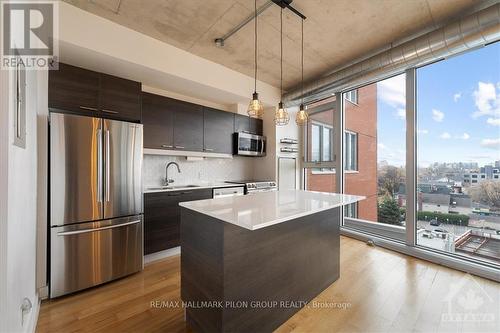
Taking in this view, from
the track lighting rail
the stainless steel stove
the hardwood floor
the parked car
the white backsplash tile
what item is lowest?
the hardwood floor

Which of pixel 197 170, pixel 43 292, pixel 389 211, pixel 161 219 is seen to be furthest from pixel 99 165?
pixel 389 211

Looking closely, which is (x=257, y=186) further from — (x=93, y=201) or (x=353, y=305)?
(x=93, y=201)

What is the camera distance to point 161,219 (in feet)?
10.0

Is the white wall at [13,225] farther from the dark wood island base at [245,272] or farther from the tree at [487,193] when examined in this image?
the tree at [487,193]

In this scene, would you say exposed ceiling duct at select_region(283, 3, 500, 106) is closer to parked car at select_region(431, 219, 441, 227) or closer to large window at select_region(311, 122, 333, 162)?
large window at select_region(311, 122, 333, 162)

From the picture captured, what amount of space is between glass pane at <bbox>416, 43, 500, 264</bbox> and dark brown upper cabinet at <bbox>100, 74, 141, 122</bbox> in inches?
157

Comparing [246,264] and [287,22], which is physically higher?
[287,22]

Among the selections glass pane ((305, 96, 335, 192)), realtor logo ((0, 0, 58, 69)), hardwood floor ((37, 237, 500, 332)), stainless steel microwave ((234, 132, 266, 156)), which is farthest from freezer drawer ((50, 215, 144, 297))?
glass pane ((305, 96, 335, 192))

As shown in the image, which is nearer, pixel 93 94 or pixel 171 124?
pixel 93 94

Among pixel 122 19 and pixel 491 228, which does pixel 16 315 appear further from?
pixel 491 228

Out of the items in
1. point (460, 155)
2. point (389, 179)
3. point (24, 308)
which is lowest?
point (24, 308)

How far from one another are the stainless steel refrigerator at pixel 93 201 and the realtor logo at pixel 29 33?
0.59 metres

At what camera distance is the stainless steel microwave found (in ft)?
13.9

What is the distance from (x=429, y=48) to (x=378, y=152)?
1.71m
